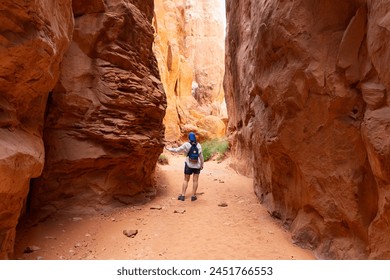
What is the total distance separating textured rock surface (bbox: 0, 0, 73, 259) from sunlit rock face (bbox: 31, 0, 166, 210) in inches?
76.5

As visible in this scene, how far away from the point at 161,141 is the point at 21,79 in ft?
17.3

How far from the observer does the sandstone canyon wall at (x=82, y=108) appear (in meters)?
3.84

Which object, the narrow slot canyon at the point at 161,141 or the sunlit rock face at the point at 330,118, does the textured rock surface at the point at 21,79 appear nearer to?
the narrow slot canyon at the point at 161,141

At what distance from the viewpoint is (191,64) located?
31.0 m

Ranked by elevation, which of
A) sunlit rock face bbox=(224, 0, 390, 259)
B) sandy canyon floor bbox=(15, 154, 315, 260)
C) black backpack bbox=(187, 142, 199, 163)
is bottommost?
sandy canyon floor bbox=(15, 154, 315, 260)

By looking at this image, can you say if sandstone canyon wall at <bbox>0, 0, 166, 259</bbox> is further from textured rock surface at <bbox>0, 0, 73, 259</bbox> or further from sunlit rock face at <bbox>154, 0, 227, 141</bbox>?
sunlit rock face at <bbox>154, 0, 227, 141</bbox>

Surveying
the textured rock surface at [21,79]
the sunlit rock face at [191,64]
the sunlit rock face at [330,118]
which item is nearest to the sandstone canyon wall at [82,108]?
the textured rock surface at [21,79]

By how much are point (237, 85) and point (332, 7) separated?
22.3ft

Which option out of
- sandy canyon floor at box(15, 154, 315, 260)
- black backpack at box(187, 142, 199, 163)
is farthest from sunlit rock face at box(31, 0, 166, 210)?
black backpack at box(187, 142, 199, 163)

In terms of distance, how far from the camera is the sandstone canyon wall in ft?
12.6

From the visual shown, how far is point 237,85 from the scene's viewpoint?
36.6 ft

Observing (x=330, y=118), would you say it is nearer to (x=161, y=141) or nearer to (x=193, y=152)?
(x=193, y=152)

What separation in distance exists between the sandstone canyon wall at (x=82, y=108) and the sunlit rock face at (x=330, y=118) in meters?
3.73

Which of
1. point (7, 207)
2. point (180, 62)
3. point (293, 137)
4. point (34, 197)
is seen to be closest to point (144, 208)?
point (34, 197)
